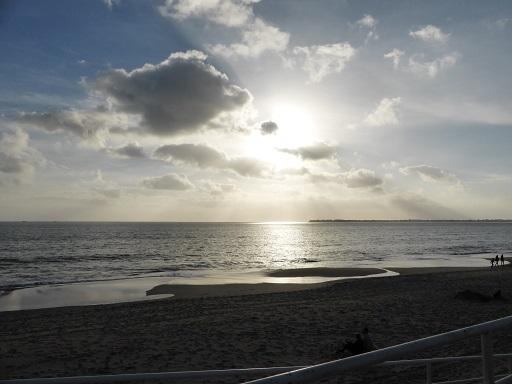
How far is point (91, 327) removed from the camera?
17734mm

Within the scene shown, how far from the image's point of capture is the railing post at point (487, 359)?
2.81 m

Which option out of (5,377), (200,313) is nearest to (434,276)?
(200,313)

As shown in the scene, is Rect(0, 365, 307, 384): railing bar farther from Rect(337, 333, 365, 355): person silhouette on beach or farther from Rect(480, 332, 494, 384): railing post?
Rect(337, 333, 365, 355): person silhouette on beach

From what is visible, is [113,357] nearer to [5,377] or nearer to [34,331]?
[5,377]

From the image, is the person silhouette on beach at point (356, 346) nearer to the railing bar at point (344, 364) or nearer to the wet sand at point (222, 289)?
the railing bar at point (344, 364)

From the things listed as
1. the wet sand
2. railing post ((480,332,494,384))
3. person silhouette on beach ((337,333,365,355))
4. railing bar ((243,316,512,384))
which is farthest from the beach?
railing bar ((243,316,512,384))

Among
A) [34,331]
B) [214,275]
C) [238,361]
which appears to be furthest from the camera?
[214,275]

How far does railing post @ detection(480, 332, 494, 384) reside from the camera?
2812 mm

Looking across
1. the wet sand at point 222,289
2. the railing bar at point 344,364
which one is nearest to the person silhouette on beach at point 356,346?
the railing bar at point 344,364

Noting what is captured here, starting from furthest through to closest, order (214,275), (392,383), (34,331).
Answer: (214,275)
(34,331)
(392,383)

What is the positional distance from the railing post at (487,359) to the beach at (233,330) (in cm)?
789

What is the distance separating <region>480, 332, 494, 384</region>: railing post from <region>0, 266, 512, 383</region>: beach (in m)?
7.89

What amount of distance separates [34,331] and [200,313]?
280 inches

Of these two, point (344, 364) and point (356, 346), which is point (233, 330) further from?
point (344, 364)
